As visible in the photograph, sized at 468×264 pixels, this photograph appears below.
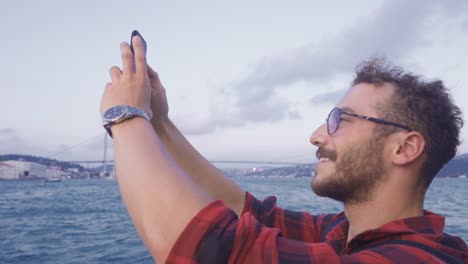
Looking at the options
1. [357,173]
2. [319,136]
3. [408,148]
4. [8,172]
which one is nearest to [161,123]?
[319,136]

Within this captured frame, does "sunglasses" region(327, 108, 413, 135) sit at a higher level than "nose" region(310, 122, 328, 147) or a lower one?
higher

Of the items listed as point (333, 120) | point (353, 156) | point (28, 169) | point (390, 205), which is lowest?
point (28, 169)

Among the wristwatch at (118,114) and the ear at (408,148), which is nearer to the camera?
the wristwatch at (118,114)

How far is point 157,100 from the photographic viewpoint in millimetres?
1164

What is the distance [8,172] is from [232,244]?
7831cm

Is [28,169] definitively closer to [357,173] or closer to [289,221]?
[289,221]

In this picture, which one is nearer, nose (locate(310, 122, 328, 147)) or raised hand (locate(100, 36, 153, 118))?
raised hand (locate(100, 36, 153, 118))

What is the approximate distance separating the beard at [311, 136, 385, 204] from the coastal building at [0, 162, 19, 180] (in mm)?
76518

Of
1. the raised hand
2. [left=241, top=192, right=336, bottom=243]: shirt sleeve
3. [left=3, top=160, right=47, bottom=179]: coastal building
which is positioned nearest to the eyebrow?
[left=241, top=192, right=336, bottom=243]: shirt sleeve

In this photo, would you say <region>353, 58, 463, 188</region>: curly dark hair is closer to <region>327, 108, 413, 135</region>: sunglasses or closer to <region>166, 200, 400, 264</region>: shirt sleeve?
<region>327, 108, 413, 135</region>: sunglasses

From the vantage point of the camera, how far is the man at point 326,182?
0.64 m

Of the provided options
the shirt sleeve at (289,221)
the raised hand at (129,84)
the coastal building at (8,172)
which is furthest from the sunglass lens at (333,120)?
the coastal building at (8,172)

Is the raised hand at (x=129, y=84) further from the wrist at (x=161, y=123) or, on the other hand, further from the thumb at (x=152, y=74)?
the wrist at (x=161, y=123)

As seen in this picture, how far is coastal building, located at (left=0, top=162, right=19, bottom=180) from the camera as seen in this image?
2689 inches
